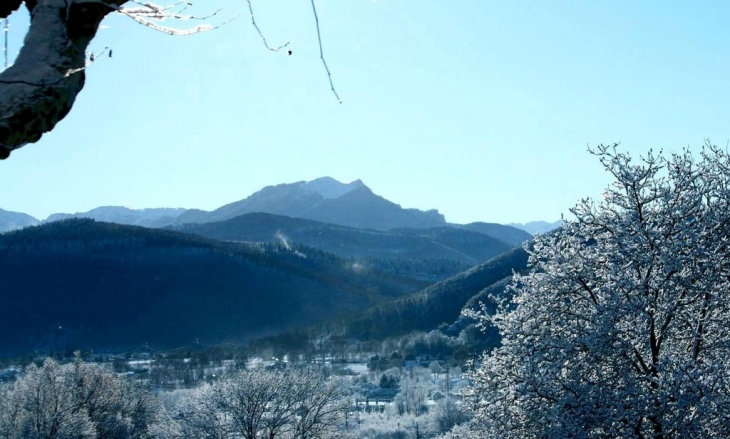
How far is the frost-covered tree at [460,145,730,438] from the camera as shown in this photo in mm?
9852

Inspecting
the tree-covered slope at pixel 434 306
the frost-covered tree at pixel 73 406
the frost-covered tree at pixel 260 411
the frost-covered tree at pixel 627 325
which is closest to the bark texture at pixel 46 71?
the frost-covered tree at pixel 627 325

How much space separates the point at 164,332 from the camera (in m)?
126

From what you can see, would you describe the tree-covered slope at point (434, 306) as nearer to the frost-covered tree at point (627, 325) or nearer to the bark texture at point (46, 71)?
the frost-covered tree at point (627, 325)

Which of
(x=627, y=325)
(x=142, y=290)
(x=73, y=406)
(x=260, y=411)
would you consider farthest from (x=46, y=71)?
(x=142, y=290)

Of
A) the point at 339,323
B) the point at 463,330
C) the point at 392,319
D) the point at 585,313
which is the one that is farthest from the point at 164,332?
the point at 585,313

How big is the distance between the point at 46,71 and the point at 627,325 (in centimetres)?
1064

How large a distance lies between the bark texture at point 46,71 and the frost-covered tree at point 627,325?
9.24 m

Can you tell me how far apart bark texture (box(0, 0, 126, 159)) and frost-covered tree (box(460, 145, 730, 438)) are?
30.3ft

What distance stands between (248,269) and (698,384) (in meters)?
140

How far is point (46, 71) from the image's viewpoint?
2.30 metres

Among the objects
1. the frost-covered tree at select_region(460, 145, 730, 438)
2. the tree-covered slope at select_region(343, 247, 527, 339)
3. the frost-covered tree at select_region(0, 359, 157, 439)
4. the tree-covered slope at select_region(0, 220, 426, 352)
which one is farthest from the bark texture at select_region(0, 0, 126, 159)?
the tree-covered slope at select_region(0, 220, 426, 352)

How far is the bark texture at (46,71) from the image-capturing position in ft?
7.37

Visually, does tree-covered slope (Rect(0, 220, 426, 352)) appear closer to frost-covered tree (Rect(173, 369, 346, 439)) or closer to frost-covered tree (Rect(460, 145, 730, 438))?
frost-covered tree (Rect(173, 369, 346, 439))

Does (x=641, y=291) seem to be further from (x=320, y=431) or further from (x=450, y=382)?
(x=450, y=382)
